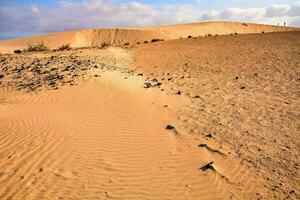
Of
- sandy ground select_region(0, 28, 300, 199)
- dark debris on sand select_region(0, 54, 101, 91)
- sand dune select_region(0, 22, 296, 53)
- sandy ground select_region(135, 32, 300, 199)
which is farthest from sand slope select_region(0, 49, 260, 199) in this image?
sand dune select_region(0, 22, 296, 53)

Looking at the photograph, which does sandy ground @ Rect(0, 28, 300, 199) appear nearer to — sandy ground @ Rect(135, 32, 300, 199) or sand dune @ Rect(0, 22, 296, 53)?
sandy ground @ Rect(135, 32, 300, 199)

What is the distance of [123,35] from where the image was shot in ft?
160

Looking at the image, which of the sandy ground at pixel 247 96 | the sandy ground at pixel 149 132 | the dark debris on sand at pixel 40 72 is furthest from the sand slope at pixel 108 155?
the dark debris on sand at pixel 40 72

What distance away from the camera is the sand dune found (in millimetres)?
43906

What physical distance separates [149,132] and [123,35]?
138 ft

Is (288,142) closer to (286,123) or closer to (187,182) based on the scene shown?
(286,123)

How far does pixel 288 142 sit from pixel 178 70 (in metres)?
9.13

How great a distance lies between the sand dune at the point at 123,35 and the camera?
43906 millimetres

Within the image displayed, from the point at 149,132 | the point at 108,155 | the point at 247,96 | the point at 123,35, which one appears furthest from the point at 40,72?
the point at 123,35

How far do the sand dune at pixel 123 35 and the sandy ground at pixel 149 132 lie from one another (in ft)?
93.2

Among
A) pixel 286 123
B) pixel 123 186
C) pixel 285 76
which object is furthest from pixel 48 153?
pixel 285 76

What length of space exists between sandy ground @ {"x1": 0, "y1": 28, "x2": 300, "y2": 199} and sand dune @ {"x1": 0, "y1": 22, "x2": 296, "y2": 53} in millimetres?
28409

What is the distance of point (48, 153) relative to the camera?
7.06 m

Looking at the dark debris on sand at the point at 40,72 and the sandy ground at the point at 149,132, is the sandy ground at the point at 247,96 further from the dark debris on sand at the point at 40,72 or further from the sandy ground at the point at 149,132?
the dark debris on sand at the point at 40,72
